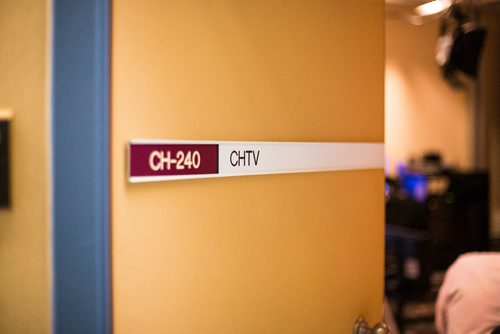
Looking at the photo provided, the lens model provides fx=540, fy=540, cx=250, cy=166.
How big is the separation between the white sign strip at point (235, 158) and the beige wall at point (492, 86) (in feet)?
20.9

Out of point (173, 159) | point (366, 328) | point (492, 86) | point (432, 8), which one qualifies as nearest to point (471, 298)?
point (366, 328)

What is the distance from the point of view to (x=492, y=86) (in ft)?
24.3

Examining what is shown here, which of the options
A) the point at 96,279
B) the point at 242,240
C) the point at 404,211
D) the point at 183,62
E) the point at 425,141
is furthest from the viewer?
the point at 425,141

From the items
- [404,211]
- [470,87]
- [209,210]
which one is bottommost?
[404,211]

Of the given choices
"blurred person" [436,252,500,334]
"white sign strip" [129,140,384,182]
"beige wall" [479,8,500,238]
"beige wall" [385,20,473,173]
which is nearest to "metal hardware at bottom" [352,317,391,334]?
"white sign strip" [129,140,384,182]

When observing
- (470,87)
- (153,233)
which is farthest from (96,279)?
(470,87)

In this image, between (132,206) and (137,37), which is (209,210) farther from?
(137,37)

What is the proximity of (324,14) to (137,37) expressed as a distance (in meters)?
0.63

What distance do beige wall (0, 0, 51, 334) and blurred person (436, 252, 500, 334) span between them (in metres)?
2.04

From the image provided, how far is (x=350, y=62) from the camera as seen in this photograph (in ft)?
5.32

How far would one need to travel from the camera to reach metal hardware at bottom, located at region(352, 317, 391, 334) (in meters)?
1.51

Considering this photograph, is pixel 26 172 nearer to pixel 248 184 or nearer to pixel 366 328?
pixel 248 184

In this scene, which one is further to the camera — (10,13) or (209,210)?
(209,210)

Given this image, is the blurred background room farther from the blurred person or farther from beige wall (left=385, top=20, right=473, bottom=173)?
the blurred person
